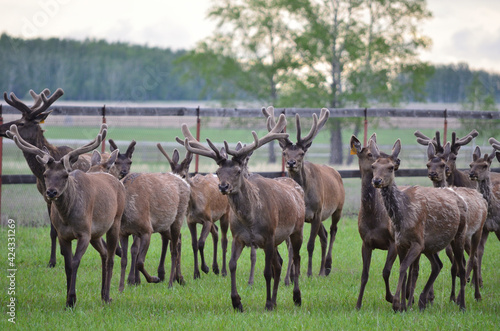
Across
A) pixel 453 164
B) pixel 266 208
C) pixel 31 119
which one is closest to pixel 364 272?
pixel 266 208

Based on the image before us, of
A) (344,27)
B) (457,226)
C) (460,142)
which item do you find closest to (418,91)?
(344,27)

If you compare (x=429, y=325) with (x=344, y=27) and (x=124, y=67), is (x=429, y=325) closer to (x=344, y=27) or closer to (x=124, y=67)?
(x=344, y=27)

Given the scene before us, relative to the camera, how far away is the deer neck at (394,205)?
27.3 ft

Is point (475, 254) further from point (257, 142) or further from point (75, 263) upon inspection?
point (75, 263)

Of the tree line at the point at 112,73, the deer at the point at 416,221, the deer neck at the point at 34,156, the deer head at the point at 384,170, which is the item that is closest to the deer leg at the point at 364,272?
the deer at the point at 416,221

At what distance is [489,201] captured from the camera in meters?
10.6

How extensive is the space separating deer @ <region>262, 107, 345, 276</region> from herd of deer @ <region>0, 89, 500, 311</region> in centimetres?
3

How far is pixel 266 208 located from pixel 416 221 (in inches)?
80.4

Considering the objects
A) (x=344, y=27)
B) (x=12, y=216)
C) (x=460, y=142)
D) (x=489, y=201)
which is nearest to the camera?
(x=489, y=201)

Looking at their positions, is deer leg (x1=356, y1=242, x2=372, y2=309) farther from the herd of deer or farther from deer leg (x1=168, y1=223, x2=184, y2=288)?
deer leg (x1=168, y1=223, x2=184, y2=288)

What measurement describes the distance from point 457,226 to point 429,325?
1864 millimetres

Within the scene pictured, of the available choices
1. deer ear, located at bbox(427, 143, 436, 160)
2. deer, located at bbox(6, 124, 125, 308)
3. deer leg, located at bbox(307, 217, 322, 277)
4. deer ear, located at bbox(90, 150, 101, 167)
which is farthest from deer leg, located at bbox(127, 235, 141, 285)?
deer ear, located at bbox(427, 143, 436, 160)

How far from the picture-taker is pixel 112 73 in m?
69.5

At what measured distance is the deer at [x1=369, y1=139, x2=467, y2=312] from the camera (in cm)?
824
